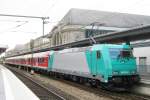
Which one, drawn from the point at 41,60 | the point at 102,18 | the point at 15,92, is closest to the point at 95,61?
the point at 15,92

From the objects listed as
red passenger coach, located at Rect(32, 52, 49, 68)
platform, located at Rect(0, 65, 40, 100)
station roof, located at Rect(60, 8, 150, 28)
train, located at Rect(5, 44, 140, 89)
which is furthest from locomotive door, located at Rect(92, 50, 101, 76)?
station roof, located at Rect(60, 8, 150, 28)

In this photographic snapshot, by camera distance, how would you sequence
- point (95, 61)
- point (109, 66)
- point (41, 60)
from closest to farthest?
point (109, 66), point (95, 61), point (41, 60)

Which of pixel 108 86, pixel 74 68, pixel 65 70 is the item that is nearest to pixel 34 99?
pixel 108 86

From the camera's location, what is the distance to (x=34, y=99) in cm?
1510

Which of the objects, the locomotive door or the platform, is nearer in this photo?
the platform

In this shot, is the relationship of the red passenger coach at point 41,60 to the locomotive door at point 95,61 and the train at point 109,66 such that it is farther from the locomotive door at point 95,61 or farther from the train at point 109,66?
the locomotive door at point 95,61

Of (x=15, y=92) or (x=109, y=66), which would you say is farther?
(x=109, y=66)

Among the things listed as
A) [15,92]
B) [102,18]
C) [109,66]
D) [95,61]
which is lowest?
[15,92]

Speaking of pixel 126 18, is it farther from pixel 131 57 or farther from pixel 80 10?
pixel 131 57

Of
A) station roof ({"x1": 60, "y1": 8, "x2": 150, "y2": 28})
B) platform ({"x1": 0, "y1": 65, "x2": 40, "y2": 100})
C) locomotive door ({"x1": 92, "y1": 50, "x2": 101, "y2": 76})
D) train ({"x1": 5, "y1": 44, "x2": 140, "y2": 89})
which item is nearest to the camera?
platform ({"x1": 0, "y1": 65, "x2": 40, "y2": 100})

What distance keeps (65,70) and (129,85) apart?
9220 mm

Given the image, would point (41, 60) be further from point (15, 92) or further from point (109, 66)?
point (109, 66)

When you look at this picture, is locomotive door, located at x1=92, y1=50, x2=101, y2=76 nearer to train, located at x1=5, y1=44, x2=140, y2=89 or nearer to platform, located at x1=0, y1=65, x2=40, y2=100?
train, located at x1=5, y1=44, x2=140, y2=89

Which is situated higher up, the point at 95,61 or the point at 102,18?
the point at 102,18
